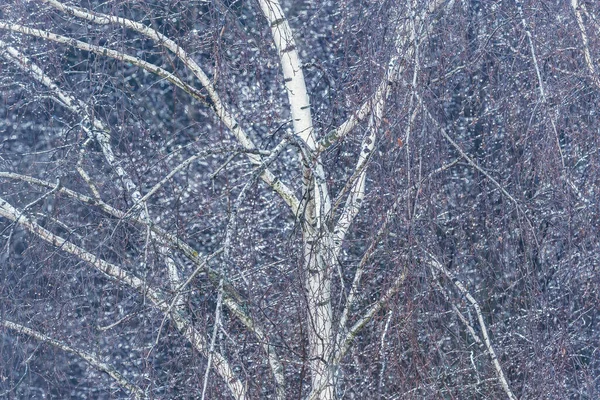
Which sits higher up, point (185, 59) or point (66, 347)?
point (185, 59)

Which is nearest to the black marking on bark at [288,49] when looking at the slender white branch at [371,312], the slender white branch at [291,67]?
the slender white branch at [291,67]

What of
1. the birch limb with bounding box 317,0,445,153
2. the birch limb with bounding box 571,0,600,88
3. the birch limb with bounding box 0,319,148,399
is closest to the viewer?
the birch limb with bounding box 317,0,445,153

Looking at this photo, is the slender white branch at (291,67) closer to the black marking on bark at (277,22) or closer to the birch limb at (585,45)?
the black marking on bark at (277,22)

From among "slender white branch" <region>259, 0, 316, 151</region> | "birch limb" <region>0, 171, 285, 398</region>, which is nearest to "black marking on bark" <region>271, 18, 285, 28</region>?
"slender white branch" <region>259, 0, 316, 151</region>

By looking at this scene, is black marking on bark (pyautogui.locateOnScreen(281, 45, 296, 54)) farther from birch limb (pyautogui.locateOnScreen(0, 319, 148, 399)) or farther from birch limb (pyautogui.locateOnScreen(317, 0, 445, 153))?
birch limb (pyautogui.locateOnScreen(0, 319, 148, 399))

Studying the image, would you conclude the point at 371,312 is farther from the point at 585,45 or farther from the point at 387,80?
the point at 585,45

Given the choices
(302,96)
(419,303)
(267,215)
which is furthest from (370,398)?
(267,215)

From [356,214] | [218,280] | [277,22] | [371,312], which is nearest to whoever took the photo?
Answer: [218,280]

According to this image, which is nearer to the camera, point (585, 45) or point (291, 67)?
point (585, 45)

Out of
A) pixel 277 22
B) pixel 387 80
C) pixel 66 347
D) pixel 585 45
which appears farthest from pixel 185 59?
pixel 585 45

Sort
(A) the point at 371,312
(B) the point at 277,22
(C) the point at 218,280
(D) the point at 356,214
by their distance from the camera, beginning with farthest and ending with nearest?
(A) the point at 371,312 → (D) the point at 356,214 → (B) the point at 277,22 → (C) the point at 218,280

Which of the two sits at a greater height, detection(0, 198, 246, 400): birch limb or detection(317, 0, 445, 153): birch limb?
detection(317, 0, 445, 153): birch limb
